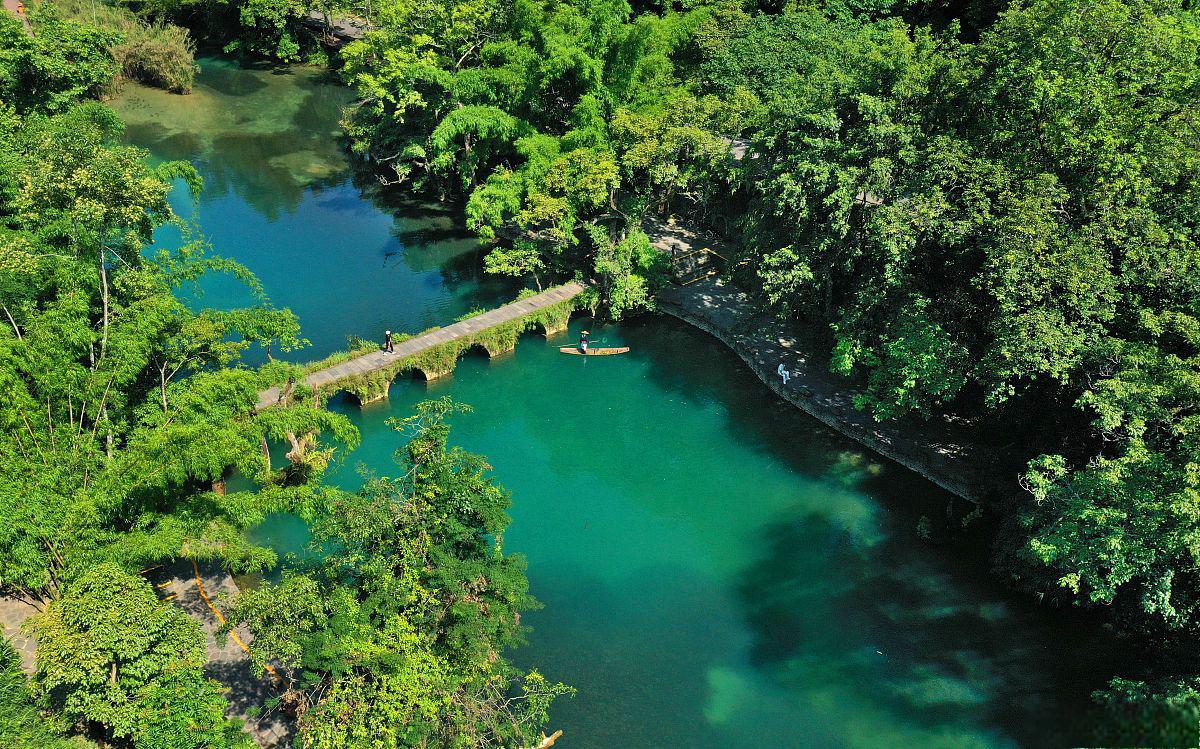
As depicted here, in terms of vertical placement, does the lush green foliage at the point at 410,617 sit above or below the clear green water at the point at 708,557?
above

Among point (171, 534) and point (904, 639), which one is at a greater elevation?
point (171, 534)

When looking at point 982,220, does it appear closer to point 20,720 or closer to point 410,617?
point 410,617

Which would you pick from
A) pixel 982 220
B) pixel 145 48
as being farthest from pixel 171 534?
pixel 145 48

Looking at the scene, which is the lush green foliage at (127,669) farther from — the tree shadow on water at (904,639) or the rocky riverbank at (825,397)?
the rocky riverbank at (825,397)

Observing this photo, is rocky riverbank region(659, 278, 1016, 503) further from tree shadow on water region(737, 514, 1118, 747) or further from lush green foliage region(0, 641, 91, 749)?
lush green foliage region(0, 641, 91, 749)

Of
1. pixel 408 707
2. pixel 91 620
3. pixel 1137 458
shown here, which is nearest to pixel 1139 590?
pixel 1137 458

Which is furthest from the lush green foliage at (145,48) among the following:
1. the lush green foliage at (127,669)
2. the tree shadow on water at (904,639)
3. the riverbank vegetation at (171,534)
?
the tree shadow on water at (904,639)

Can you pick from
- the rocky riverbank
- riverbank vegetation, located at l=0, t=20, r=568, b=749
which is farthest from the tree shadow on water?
riverbank vegetation, located at l=0, t=20, r=568, b=749

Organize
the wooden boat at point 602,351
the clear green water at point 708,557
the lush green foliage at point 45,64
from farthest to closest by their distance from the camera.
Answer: the lush green foliage at point 45,64 < the wooden boat at point 602,351 < the clear green water at point 708,557
